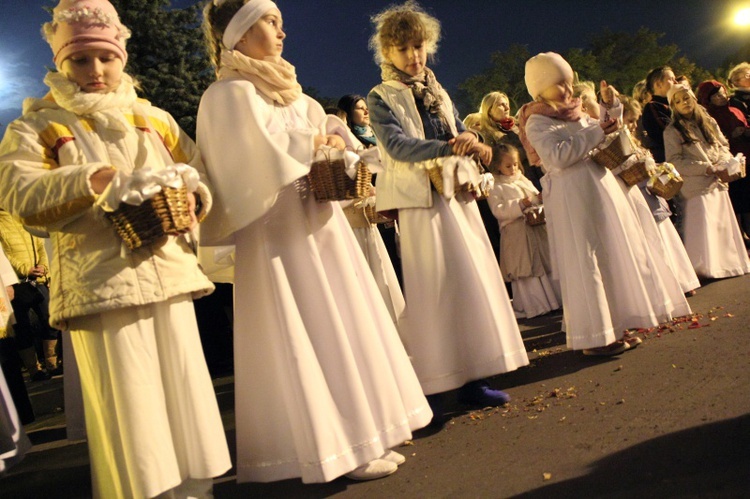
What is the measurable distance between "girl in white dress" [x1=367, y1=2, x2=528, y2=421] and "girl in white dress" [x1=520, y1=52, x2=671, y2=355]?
89 centimetres

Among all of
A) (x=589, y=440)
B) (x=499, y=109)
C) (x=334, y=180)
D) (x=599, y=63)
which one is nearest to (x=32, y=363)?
(x=499, y=109)

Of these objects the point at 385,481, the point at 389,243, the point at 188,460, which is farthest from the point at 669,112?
the point at 188,460

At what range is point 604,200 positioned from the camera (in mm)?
5090

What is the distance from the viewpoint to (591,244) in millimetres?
5066

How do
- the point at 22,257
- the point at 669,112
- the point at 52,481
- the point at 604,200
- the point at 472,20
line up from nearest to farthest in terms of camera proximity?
the point at 52,481 → the point at 604,200 → the point at 22,257 → the point at 669,112 → the point at 472,20

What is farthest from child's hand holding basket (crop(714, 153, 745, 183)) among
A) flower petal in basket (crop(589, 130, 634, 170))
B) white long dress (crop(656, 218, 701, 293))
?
flower petal in basket (crop(589, 130, 634, 170))

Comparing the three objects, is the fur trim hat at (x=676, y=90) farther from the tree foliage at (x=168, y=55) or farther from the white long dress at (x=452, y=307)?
the tree foliage at (x=168, y=55)

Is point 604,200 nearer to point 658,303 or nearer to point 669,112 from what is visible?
point 658,303

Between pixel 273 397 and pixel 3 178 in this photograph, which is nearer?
pixel 3 178

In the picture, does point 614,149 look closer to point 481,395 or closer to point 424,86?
point 424,86

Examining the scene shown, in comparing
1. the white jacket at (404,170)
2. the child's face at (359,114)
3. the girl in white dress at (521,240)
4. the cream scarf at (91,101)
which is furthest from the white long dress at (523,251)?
the cream scarf at (91,101)

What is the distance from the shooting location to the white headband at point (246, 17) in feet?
11.2

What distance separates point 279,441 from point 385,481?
1.88 ft

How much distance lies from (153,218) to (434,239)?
2114 mm
